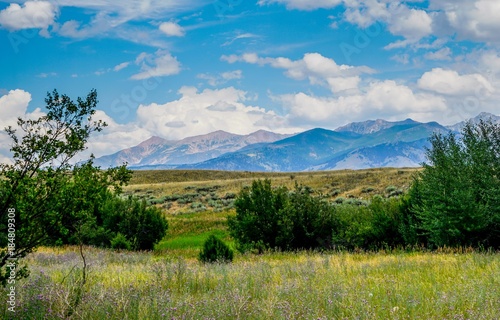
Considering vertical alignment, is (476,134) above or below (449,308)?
above

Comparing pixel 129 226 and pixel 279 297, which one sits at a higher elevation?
pixel 129 226

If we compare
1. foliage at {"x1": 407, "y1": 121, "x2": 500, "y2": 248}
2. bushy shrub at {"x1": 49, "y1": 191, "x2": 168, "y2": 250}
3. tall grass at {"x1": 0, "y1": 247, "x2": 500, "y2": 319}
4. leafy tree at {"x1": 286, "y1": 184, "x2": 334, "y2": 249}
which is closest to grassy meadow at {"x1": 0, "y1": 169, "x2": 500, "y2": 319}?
tall grass at {"x1": 0, "y1": 247, "x2": 500, "y2": 319}

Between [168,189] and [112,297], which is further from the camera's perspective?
[168,189]

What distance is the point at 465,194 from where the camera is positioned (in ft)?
49.1

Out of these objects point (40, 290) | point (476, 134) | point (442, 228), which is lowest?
point (442, 228)

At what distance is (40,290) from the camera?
294 inches

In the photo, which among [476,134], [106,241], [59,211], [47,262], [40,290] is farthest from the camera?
[106,241]

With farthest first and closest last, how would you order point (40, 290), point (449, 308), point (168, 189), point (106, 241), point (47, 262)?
point (168, 189), point (106, 241), point (47, 262), point (40, 290), point (449, 308)

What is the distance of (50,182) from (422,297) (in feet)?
18.9

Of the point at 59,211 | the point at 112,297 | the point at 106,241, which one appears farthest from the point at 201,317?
the point at 106,241

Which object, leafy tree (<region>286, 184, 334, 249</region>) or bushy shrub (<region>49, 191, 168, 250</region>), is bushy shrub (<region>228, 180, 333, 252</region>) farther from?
bushy shrub (<region>49, 191, 168, 250</region>)

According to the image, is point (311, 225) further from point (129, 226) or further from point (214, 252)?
point (129, 226)

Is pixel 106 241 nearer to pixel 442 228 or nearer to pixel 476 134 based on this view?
pixel 442 228

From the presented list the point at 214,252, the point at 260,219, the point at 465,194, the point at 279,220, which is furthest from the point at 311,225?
the point at 465,194
